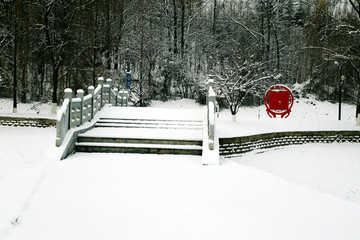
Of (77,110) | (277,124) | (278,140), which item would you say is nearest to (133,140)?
(77,110)

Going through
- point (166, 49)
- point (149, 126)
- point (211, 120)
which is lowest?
point (149, 126)

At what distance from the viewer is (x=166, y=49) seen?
30656mm

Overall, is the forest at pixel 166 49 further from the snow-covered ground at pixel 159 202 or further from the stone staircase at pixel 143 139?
the snow-covered ground at pixel 159 202

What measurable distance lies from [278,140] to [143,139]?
27.1 ft

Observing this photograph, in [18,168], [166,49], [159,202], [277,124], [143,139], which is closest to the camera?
[159,202]

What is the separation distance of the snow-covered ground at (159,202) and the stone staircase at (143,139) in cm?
44

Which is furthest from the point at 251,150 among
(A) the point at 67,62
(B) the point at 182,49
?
(B) the point at 182,49

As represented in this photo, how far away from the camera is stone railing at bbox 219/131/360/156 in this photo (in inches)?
481

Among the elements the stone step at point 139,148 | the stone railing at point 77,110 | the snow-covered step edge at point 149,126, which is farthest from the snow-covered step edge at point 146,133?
the stone railing at point 77,110

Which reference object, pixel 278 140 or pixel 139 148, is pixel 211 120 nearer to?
pixel 139 148

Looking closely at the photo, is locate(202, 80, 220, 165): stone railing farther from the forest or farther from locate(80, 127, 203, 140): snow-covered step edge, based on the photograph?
the forest

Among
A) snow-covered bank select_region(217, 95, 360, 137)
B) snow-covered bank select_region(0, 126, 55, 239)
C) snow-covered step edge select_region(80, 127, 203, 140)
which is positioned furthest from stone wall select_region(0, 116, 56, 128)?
snow-covered bank select_region(217, 95, 360, 137)

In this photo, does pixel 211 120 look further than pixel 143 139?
No

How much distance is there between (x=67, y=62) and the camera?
71.7 feet
